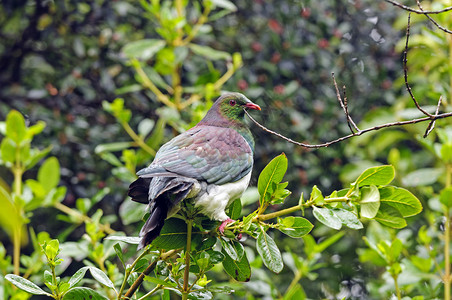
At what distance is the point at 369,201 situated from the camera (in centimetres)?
126

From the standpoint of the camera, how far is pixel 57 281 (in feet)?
4.27

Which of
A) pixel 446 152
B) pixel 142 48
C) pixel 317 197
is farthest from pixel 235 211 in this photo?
pixel 142 48

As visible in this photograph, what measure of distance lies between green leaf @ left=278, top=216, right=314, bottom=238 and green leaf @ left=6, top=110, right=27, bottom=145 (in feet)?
3.41

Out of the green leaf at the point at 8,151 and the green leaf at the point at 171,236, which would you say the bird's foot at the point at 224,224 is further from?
the green leaf at the point at 8,151

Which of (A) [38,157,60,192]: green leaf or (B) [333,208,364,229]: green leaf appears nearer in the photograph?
(B) [333,208,364,229]: green leaf

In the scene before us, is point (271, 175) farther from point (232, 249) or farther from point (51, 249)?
point (51, 249)

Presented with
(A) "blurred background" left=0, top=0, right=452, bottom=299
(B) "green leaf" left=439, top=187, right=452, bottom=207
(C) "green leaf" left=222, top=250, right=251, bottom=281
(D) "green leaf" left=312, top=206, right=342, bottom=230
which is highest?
(D) "green leaf" left=312, top=206, right=342, bottom=230

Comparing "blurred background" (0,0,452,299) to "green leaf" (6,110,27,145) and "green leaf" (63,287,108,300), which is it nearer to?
"green leaf" (6,110,27,145)

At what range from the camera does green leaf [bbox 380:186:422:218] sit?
1269 mm

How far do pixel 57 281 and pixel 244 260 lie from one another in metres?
0.47

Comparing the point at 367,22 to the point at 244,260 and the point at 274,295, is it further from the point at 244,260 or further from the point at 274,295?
the point at 244,260

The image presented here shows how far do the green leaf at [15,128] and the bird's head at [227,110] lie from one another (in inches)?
24.7

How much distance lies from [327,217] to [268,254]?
0.17m

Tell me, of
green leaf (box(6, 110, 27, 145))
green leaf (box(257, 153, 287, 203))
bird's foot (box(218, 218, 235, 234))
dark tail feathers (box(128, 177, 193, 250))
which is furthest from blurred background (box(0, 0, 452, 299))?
green leaf (box(257, 153, 287, 203))
